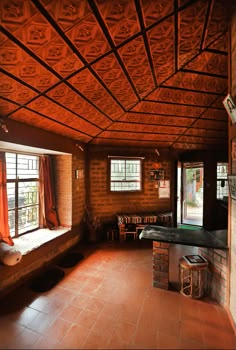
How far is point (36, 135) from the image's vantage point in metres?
2.81

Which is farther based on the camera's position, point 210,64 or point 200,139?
point 200,139

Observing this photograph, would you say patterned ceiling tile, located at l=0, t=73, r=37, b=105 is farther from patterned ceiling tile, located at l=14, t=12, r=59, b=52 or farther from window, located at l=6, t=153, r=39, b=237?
window, located at l=6, t=153, r=39, b=237

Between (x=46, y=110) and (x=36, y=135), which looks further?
(x=36, y=135)

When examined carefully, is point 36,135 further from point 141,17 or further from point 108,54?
point 141,17

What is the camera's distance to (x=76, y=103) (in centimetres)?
246

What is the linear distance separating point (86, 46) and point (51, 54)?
321 millimetres

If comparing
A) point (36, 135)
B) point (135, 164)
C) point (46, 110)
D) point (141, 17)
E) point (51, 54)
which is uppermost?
point (141, 17)

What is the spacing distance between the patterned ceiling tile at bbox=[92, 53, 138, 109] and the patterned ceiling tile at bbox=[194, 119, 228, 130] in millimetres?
1593

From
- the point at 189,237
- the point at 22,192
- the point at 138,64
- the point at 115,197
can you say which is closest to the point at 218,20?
the point at 138,64

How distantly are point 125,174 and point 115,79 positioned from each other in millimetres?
2981

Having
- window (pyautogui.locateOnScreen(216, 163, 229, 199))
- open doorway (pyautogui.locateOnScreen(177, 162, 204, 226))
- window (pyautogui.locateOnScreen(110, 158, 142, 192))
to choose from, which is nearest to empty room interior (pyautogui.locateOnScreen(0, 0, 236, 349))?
window (pyautogui.locateOnScreen(110, 158, 142, 192))

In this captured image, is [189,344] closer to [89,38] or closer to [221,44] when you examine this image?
[89,38]

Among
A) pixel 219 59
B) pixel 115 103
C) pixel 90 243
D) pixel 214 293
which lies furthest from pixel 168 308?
pixel 219 59

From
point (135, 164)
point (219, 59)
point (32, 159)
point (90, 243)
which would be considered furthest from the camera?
point (135, 164)
